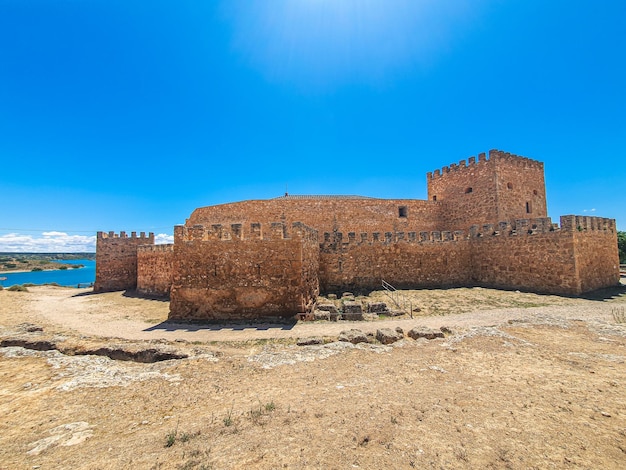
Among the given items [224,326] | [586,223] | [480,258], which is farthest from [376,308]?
[586,223]

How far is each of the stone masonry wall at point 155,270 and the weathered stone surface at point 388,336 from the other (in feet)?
40.9

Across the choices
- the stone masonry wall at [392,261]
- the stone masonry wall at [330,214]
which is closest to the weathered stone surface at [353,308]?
the stone masonry wall at [392,261]

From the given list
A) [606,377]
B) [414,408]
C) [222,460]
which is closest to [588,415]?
[606,377]

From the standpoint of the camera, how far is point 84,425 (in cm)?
357

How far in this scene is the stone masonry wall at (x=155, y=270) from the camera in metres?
15.5

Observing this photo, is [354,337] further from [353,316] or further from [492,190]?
[492,190]

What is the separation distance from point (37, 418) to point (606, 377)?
8030mm

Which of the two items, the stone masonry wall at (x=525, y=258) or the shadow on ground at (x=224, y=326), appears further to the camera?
the stone masonry wall at (x=525, y=258)

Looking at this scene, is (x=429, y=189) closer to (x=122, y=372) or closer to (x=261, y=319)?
(x=261, y=319)

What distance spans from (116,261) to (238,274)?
15728mm

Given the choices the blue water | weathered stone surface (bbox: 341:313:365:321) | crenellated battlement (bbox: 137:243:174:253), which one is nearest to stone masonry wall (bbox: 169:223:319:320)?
weathered stone surface (bbox: 341:313:365:321)

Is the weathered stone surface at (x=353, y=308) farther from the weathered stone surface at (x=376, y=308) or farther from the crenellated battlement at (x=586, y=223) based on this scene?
Result: the crenellated battlement at (x=586, y=223)

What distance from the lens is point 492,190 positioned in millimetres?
17469

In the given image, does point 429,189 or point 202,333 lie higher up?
point 429,189
